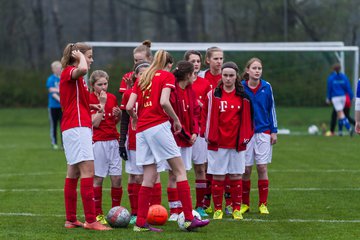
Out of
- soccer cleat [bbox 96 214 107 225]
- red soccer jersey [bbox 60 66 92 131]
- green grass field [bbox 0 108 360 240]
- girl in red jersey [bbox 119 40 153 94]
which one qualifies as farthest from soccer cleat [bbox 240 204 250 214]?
red soccer jersey [bbox 60 66 92 131]

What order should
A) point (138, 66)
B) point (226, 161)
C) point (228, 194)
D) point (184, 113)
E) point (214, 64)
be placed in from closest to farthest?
point (184, 113) → point (138, 66) → point (226, 161) → point (228, 194) → point (214, 64)

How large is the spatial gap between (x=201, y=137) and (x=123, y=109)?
1.38 metres

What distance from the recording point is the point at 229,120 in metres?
10.2

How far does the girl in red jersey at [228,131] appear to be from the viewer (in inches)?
400

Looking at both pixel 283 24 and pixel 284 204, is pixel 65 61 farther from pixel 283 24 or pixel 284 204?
pixel 283 24

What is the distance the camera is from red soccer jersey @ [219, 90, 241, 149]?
10.2 m

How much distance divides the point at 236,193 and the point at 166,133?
1575 mm

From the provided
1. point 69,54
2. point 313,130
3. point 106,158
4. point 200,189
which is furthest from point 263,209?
point 313,130

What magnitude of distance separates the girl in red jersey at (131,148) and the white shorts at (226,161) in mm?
846

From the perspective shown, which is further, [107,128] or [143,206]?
[107,128]

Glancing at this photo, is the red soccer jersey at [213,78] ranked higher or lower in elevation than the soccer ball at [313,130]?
higher

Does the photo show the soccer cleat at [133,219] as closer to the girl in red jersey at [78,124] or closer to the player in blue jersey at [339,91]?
the girl in red jersey at [78,124]

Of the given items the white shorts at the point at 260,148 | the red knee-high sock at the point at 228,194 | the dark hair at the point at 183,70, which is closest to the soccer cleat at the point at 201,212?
the red knee-high sock at the point at 228,194

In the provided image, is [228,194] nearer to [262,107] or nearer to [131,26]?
[262,107]
